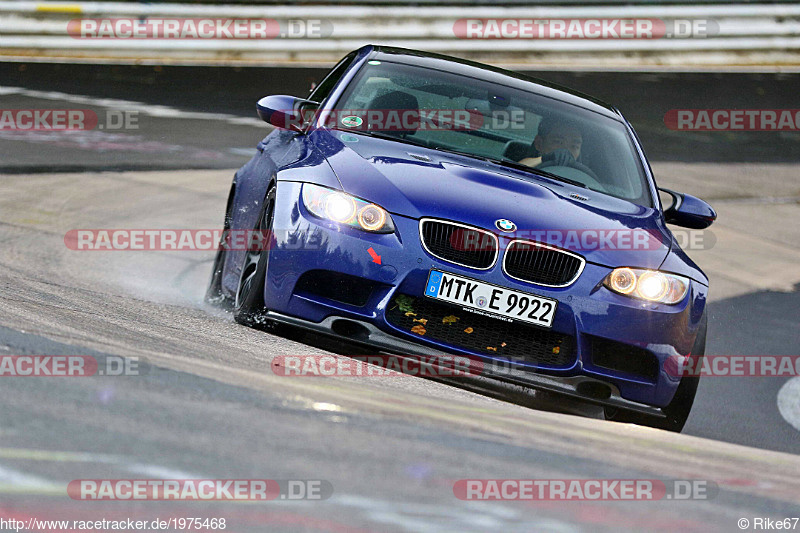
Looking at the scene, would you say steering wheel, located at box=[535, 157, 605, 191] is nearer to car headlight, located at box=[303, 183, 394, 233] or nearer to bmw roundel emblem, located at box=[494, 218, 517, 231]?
bmw roundel emblem, located at box=[494, 218, 517, 231]

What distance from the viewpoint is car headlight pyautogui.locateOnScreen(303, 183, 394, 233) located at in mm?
4546

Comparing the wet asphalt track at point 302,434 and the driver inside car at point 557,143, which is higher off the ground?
the driver inside car at point 557,143

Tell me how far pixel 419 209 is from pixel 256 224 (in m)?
1.03

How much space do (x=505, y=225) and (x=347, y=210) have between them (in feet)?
2.16

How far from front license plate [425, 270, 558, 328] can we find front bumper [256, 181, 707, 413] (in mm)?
29

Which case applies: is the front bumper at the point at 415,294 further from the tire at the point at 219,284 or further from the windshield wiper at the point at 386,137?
the tire at the point at 219,284

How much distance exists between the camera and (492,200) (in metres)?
4.74

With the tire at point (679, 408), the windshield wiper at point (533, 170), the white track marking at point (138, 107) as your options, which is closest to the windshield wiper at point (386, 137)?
the windshield wiper at point (533, 170)

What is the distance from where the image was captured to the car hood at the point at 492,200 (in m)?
4.60

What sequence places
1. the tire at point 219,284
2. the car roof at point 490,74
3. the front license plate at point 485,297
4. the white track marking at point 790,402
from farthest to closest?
the car roof at point 490,74, the tire at point 219,284, the white track marking at point 790,402, the front license plate at point 485,297

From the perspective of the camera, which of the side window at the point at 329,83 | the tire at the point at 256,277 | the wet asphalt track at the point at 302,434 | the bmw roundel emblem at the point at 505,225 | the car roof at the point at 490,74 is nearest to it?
the wet asphalt track at the point at 302,434

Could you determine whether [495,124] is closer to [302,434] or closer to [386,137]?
[386,137]

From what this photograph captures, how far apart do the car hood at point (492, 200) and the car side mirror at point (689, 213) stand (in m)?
0.43

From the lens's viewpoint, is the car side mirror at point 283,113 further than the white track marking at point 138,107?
No
